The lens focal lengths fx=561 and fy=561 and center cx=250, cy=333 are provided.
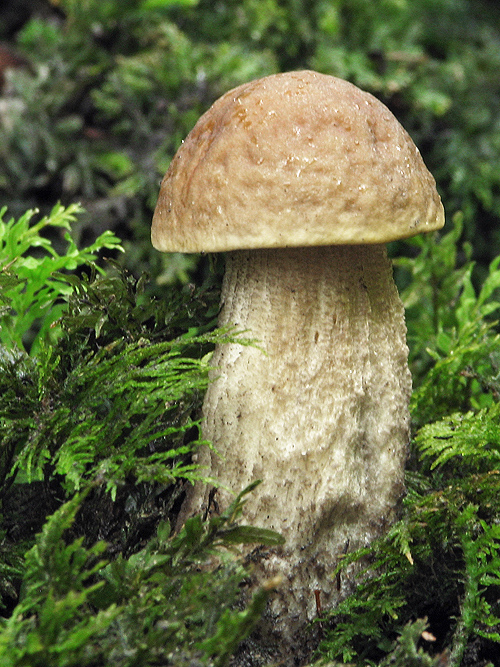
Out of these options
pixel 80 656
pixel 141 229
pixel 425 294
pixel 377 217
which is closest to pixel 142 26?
pixel 141 229

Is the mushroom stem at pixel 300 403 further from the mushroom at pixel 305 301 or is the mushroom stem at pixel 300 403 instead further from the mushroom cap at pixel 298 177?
the mushroom cap at pixel 298 177

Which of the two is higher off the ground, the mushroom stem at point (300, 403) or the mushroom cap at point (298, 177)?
the mushroom cap at point (298, 177)

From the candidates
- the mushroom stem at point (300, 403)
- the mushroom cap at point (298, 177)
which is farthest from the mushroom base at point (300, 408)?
the mushroom cap at point (298, 177)

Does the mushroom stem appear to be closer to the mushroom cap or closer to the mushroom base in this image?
the mushroom base

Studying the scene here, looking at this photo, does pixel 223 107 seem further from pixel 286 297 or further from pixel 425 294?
pixel 425 294

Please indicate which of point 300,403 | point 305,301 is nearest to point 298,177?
point 305,301

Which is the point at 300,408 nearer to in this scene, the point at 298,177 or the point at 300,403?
the point at 300,403
